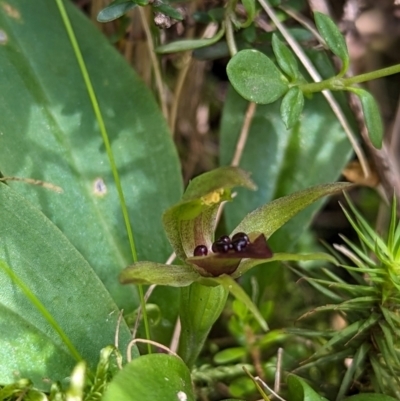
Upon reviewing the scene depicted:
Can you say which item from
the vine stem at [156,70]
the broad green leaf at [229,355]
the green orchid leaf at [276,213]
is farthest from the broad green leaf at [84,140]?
the green orchid leaf at [276,213]

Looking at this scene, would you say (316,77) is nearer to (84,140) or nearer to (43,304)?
(84,140)

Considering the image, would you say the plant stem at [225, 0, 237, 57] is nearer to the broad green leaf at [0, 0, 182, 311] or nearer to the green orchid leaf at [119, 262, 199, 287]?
the broad green leaf at [0, 0, 182, 311]

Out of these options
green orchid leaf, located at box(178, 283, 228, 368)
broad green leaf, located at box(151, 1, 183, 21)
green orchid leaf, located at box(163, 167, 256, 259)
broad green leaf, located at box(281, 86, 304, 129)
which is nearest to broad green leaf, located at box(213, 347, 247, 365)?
green orchid leaf, located at box(178, 283, 228, 368)

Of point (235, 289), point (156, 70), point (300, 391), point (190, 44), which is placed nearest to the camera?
point (235, 289)

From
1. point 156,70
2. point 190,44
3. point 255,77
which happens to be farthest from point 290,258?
point 156,70

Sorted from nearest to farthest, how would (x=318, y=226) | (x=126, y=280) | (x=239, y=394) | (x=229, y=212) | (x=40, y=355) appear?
(x=126, y=280)
(x=40, y=355)
(x=239, y=394)
(x=229, y=212)
(x=318, y=226)

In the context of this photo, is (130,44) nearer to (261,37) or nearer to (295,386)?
(261,37)

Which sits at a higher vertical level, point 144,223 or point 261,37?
point 261,37

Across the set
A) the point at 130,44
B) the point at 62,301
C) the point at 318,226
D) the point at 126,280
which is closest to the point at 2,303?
the point at 62,301
